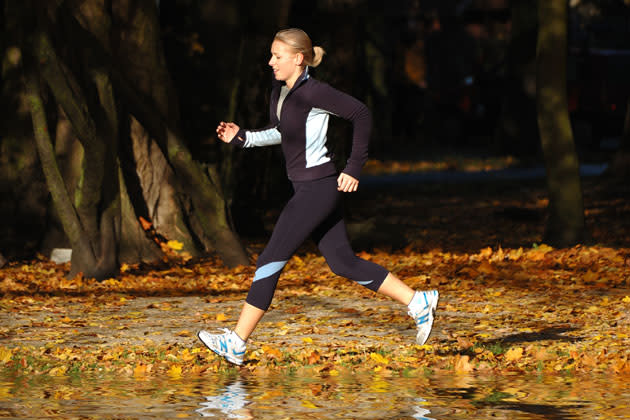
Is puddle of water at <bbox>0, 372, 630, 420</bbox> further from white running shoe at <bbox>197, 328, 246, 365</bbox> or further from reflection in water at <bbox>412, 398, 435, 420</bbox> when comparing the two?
white running shoe at <bbox>197, 328, 246, 365</bbox>

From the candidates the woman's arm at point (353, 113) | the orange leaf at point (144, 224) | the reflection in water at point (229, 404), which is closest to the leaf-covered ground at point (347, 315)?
the orange leaf at point (144, 224)

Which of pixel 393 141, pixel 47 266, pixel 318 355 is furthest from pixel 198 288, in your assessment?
pixel 393 141

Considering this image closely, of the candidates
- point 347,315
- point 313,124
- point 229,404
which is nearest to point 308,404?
point 229,404

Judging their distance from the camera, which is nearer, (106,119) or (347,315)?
(347,315)

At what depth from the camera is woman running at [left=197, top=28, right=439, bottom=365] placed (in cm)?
750

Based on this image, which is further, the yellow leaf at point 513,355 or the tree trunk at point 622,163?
the tree trunk at point 622,163

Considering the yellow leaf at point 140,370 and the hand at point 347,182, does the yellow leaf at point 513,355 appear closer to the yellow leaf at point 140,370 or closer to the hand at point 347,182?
the hand at point 347,182

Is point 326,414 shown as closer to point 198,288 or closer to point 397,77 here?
point 198,288

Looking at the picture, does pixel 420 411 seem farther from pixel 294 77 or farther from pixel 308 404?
pixel 294 77

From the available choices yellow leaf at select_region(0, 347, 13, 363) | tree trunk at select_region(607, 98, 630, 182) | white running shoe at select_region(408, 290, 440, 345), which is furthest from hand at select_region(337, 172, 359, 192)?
tree trunk at select_region(607, 98, 630, 182)

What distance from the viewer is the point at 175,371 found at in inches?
307

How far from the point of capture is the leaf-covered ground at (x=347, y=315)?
26.5 ft

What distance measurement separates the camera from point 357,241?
15375 mm

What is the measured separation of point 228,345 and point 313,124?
141cm
